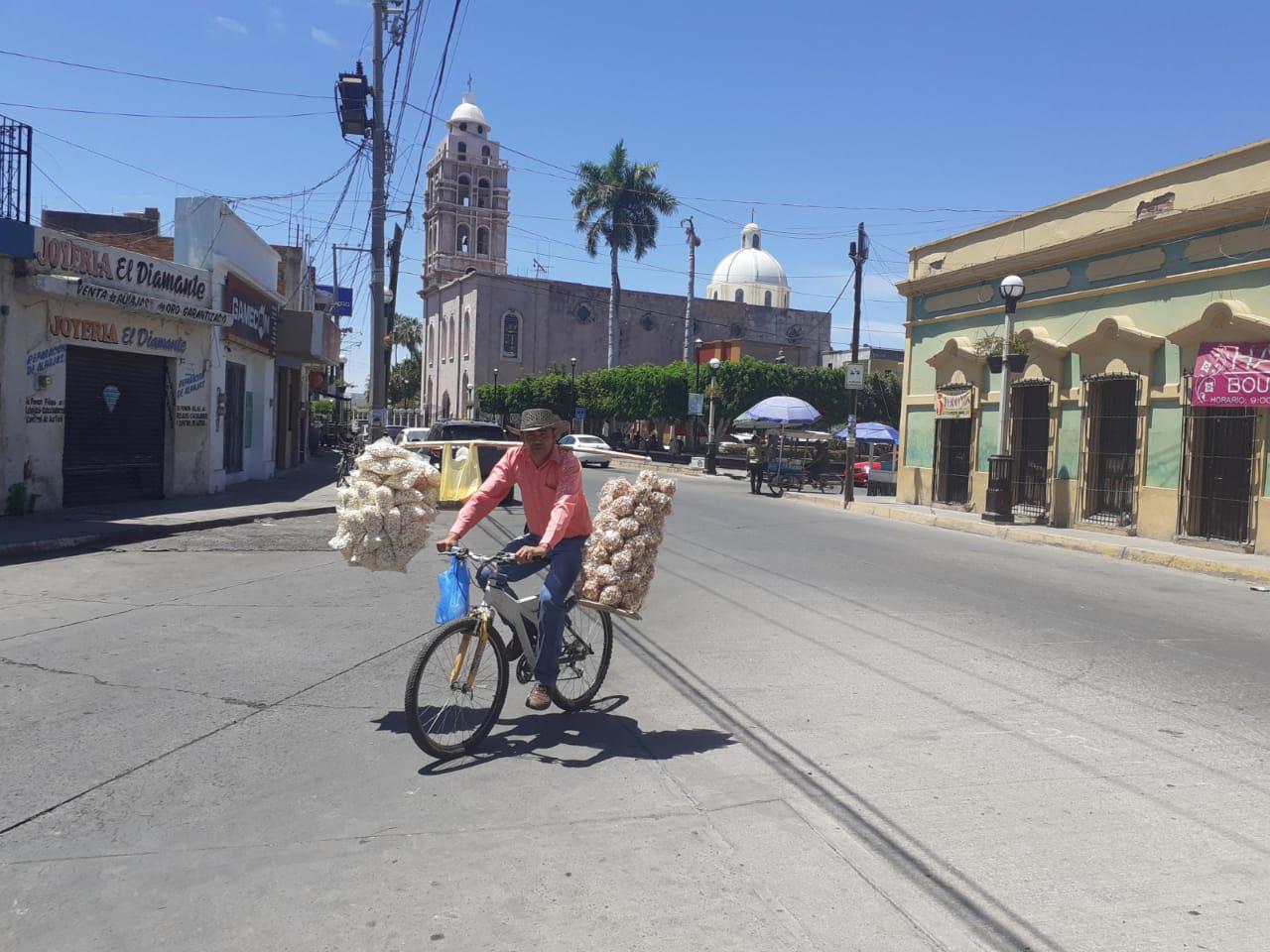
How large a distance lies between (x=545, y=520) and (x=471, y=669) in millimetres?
988

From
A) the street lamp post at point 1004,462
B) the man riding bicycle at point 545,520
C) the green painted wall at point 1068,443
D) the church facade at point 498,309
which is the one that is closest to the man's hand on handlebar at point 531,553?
the man riding bicycle at point 545,520

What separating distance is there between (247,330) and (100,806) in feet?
70.2

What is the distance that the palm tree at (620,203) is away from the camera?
6166cm

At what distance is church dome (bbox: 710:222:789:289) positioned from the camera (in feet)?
311

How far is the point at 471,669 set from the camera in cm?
512

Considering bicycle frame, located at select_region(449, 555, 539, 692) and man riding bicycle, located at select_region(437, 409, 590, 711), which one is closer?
bicycle frame, located at select_region(449, 555, 539, 692)

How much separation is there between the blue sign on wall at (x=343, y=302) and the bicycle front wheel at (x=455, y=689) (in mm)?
43655

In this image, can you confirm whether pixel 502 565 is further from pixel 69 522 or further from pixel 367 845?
pixel 69 522

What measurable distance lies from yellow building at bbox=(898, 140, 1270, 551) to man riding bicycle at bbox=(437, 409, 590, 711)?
1396cm

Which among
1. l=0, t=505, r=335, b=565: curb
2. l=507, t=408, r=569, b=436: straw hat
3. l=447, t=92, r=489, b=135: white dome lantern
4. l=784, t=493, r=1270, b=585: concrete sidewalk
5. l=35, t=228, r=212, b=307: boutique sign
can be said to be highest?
l=447, t=92, r=489, b=135: white dome lantern

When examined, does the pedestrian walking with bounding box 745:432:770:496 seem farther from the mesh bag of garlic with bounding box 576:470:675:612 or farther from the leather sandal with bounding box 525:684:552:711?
the leather sandal with bounding box 525:684:552:711

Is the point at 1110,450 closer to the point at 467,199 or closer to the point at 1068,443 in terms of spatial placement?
the point at 1068,443

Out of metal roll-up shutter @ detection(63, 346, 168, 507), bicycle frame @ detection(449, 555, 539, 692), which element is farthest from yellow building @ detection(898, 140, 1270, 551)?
metal roll-up shutter @ detection(63, 346, 168, 507)

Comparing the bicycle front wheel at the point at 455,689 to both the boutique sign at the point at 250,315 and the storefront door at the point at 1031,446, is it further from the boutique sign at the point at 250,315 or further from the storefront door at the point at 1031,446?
the boutique sign at the point at 250,315
